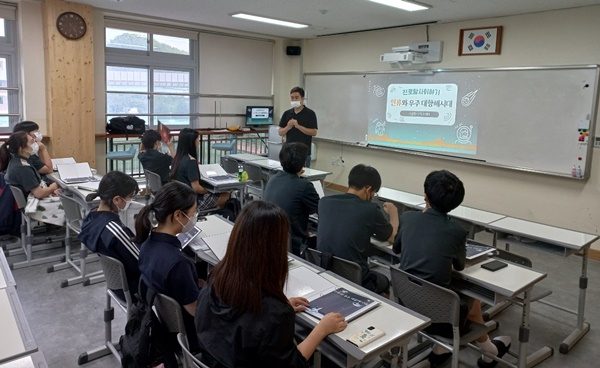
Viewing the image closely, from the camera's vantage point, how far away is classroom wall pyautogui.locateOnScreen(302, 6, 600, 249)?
4.64 meters

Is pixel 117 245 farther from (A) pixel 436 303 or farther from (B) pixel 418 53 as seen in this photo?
(B) pixel 418 53

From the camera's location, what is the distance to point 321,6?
5.17m

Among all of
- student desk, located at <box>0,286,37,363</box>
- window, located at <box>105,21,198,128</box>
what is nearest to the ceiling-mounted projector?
window, located at <box>105,21,198,128</box>

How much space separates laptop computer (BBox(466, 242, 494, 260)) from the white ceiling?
3.06 meters

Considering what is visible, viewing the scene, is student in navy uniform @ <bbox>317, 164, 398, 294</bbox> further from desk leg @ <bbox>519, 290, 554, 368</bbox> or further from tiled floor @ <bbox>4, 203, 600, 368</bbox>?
tiled floor @ <bbox>4, 203, 600, 368</bbox>

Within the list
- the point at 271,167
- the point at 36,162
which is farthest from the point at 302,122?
the point at 36,162

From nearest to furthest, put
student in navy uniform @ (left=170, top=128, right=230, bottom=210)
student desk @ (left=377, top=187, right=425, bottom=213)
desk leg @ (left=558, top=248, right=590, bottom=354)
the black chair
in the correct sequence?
the black chair < desk leg @ (left=558, top=248, right=590, bottom=354) < student desk @ (left=377, top=187, right=425, bottom=213) < student in navy uniform @ (left=170, top=128, right=230, bottom=210)

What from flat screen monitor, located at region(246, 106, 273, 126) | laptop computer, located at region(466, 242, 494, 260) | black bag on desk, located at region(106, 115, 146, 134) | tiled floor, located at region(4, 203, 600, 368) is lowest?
tiled floor, located at region(4, 203, 600, 368)

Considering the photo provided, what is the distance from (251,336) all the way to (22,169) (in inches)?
135

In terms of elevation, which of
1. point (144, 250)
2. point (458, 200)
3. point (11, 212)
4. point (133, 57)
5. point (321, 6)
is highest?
point (321, 6)

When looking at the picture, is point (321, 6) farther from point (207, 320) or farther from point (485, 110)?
point (207, 320)

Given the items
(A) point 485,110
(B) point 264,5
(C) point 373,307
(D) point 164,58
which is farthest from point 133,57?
(C) point 373,307

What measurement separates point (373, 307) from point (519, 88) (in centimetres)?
431

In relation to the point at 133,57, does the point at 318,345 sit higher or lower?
lower
